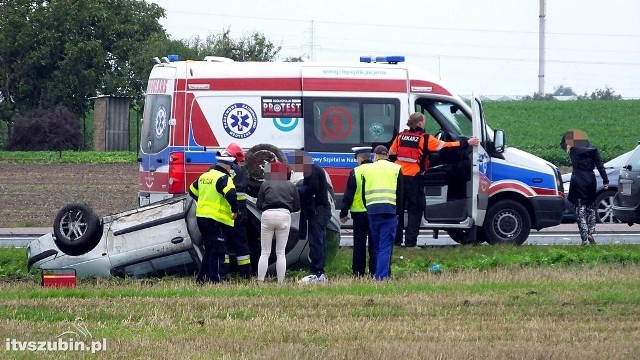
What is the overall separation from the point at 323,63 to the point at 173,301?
6760mm

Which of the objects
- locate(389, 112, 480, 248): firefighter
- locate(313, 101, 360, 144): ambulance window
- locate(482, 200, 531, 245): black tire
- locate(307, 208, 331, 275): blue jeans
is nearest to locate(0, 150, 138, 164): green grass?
locate(313, 101, 360, 144): ambulance window

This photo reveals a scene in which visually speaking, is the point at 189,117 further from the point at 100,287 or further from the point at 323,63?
the point at 100,287

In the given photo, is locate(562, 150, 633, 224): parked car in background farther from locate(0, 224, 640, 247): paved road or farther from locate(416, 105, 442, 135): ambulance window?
locate(416, 105, 442, 135): ambulance window

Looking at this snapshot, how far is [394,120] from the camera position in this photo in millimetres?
17438

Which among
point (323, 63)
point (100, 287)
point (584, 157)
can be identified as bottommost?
point (100, 287)

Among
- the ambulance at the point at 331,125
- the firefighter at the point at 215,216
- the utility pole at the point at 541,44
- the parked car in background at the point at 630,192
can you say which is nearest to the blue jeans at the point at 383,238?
the firefighter at the point at 215,216

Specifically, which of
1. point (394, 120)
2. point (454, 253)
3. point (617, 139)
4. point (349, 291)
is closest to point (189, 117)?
point (394, 120)

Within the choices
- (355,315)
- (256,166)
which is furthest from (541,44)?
(355,315)

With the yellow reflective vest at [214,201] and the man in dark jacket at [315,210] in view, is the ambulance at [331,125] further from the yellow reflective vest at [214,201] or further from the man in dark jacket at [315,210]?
→ the yellow reflective vest at [214,201]

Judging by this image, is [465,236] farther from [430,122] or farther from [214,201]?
[214,201]

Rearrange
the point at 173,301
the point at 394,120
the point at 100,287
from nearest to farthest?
the point at 173,301 → the point at 100,287 → the point at 394,120

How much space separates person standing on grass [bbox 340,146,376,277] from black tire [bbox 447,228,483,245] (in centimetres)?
333

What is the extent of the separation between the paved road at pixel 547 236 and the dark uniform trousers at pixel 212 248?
5015 mm

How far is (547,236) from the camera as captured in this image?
20469mm
